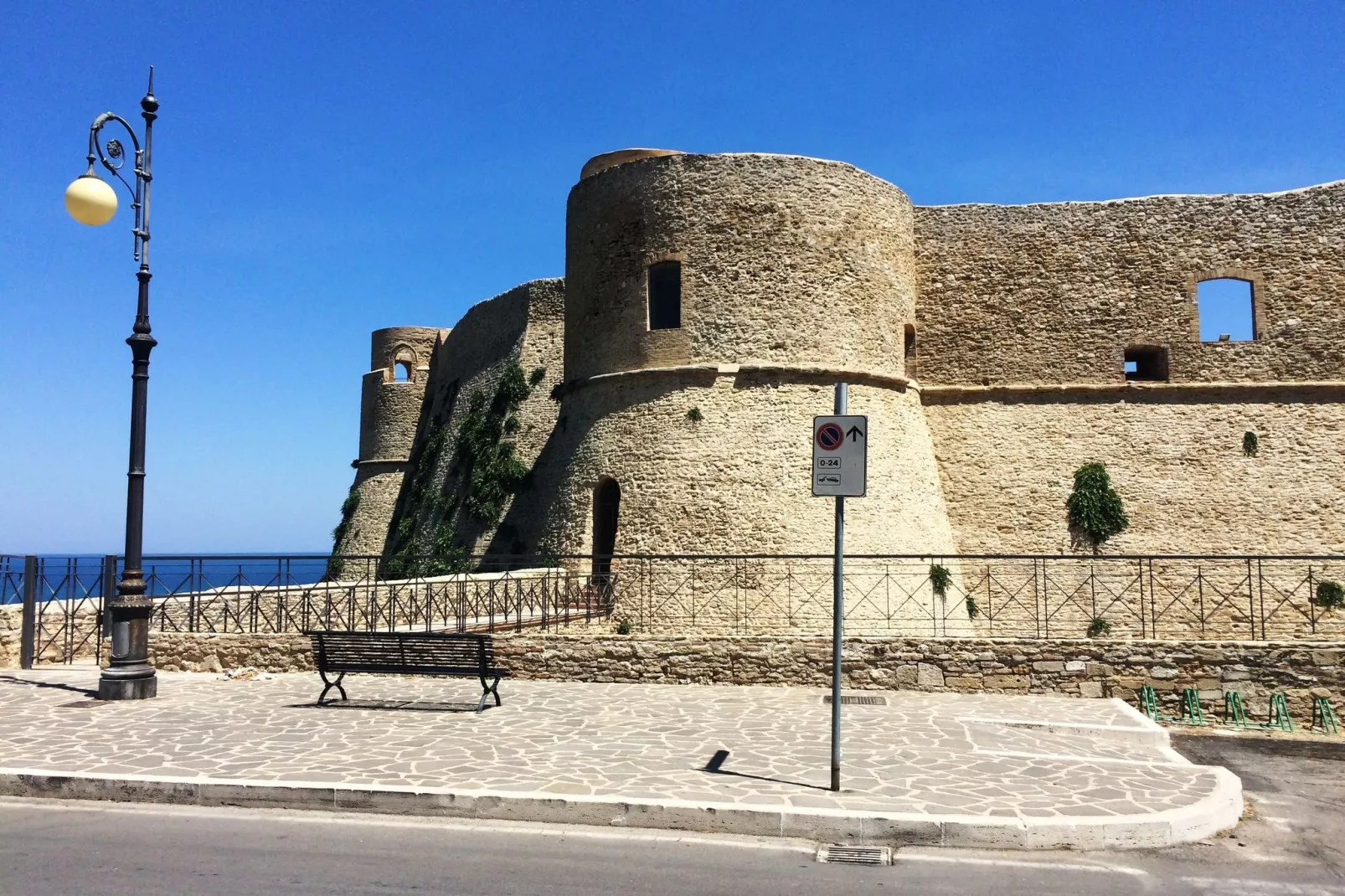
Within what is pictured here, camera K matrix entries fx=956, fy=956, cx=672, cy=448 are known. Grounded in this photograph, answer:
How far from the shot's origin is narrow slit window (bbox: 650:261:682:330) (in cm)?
1628

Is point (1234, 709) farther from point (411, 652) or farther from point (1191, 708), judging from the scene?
point (411, 652)

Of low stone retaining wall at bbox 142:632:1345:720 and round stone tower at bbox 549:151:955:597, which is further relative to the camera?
round stone tower at bbox 549:151:955:597

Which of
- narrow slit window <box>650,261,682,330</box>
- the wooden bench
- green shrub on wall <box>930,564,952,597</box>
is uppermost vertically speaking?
narrow slit window <box>650,261,682,330</box>

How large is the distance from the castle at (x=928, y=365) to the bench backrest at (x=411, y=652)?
237 inches

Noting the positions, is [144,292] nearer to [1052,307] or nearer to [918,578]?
[918,578]

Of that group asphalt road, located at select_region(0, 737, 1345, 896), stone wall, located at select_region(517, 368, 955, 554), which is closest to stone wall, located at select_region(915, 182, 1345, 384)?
stone wall, located at select_region(517, 368, 955, 554)

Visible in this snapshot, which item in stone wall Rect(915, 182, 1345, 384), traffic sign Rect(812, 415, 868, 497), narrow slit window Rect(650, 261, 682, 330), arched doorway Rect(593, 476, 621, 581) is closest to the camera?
traffic sign Rect(812, 415, 868, 497)

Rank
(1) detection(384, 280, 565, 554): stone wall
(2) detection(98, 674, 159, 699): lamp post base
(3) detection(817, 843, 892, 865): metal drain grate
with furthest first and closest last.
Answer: (1) detection(384, 280, 565, 554): stone wall → (2) detection(98, 674, 159, 699): lamp post base → (3) detection(817, 843, 892, 865): metal drain grate

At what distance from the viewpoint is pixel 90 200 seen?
8742 millimetres

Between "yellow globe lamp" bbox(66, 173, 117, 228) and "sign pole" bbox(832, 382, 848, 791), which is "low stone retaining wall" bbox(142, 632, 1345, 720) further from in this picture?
"yellow globe lamp" bbox(66, 173, 117, 228)

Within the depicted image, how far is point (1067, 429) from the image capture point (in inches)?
706

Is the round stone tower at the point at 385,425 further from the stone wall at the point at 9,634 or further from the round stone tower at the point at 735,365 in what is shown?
the stone wall at the point at 9,634

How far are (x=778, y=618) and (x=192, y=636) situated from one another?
7746 millimetres

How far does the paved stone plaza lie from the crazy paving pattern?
0.09 feet
